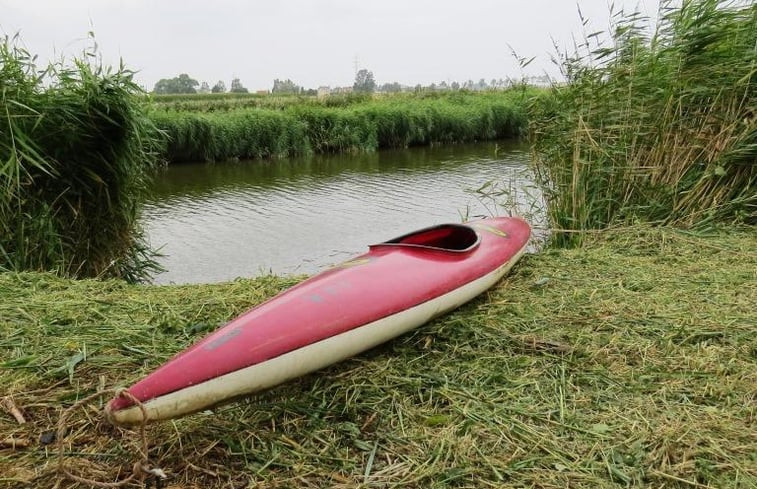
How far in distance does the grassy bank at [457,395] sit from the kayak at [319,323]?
14 centimetres

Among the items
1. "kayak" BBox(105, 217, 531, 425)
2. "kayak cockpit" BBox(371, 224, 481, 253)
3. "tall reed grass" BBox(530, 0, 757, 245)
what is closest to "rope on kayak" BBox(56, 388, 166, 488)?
"kayak" BBox(105, 217, 531, 425)

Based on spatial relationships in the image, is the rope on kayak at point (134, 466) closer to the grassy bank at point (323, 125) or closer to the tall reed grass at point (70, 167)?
the tall reed grass at point (70, 167)

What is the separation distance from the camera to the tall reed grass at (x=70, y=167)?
447 cm

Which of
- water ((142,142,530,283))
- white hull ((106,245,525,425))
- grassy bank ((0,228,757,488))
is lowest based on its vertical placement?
water ((142,142,530,283))

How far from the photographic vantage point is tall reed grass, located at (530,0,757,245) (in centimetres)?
494

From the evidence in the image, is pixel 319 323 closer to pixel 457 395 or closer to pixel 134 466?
pixel 457 395

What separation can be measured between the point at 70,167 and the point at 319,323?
373 cm

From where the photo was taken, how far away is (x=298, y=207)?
9930 mm

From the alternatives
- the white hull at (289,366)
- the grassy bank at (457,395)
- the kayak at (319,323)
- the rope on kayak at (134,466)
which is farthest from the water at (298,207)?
the rope on kayak at (134,466)

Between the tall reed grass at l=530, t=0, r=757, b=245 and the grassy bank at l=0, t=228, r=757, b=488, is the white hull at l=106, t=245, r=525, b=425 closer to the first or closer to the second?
the grassy bank at l=0, t=228, r=757, b=488

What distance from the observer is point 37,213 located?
15.5 ft

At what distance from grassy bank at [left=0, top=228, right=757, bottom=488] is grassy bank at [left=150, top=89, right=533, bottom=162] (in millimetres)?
11286

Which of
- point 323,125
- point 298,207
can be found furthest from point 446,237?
Answer: point 323,125

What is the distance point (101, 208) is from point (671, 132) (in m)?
4.89
